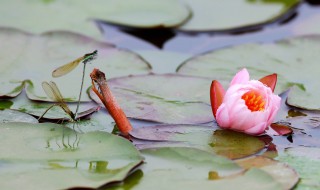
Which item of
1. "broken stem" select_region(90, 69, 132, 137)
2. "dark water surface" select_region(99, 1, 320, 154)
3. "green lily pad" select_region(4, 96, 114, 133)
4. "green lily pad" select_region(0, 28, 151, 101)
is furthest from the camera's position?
"dark water surface" select_region(99, 1, 320, 154)

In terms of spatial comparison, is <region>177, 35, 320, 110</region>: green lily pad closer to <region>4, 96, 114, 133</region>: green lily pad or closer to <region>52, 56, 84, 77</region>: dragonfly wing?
<region>4, 96, 114, 133</region>: green lily pad

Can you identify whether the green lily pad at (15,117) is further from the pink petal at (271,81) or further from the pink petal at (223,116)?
the pink petal at (271,81)

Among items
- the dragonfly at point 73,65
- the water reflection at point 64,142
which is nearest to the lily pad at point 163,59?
the dragonfly at point 73,65

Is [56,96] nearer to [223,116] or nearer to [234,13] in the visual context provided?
[223,116]

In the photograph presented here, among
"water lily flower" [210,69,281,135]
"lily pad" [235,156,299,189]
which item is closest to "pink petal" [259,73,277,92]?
"water lily flower" [210,69,281,135]

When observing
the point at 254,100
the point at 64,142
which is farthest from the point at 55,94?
the point at 254,100

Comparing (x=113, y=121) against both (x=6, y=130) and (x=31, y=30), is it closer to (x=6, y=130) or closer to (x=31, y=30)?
(x=6, y=130)
